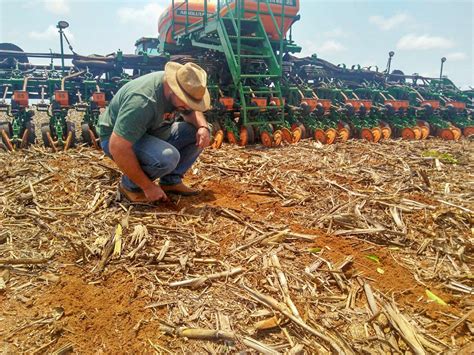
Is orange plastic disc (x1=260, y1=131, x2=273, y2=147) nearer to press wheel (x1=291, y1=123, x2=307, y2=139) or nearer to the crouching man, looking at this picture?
press wheel (x1=291, y1=123, x2=307, y2=139)

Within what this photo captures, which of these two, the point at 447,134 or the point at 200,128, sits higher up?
the point at 200,128

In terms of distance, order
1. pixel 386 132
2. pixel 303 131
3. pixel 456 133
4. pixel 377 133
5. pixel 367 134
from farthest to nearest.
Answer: pixel 456 133
pixel 386 132
pixel 367 134
pixel 377 133
pixel 303 131

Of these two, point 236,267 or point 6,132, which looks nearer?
point 236,267

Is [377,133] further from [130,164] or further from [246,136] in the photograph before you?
[130,164]

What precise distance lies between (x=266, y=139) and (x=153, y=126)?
14.0ft

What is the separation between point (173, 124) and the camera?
4.07 metres

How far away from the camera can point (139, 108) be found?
3.24m

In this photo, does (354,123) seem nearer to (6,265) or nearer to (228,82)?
(228,82)

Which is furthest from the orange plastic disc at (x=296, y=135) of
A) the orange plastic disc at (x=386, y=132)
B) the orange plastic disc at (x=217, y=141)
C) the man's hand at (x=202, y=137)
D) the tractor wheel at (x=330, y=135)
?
the man's hand at (x=202, y=137)

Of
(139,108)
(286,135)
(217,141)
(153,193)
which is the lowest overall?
(153,193)

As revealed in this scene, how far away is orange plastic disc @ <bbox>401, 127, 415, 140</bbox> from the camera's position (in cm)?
960

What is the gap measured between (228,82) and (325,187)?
18.4 ft

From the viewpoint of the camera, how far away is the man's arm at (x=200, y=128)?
3832mm

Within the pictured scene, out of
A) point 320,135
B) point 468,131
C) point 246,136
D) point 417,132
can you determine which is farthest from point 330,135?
point 468,131
